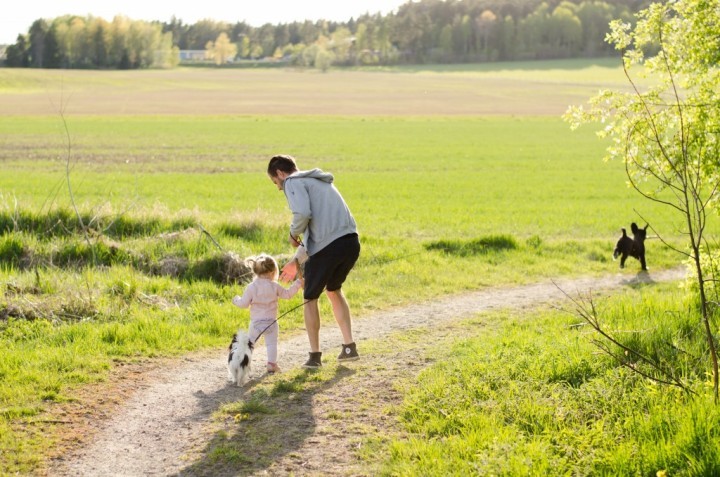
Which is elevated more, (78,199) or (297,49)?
(297,49)

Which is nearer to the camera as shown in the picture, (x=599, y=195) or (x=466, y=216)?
(x=466, y=216)

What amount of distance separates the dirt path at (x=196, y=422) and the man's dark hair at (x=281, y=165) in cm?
213

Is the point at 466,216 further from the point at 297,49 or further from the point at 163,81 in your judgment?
the point at 297,49

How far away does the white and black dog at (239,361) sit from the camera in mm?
7863

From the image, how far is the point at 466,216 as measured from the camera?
21.6m

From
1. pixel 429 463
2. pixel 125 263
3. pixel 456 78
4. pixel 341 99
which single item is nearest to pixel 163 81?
pixel 341 99

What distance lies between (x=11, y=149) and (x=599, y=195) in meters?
29.8

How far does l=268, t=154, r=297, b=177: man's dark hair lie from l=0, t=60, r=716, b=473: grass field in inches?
102

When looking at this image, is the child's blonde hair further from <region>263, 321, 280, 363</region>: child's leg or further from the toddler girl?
<region>263, 321, 280, 363</region>: child's leg

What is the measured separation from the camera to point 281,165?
8.16 metres

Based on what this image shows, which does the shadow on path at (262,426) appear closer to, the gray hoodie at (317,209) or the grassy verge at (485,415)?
the grassy verge at (485,415)

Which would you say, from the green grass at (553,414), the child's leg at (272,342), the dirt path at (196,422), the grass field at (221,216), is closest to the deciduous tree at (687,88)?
the green grass at (553,414)

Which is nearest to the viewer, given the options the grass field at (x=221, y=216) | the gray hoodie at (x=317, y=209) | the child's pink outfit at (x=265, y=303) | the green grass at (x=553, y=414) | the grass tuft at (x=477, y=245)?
the green grass at (x=553, y=414)

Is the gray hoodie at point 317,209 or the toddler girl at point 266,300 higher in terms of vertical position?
the gray hoodie at point 317,209
